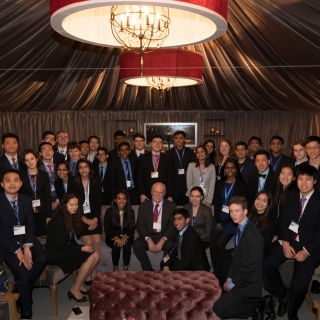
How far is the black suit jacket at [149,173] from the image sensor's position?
597 centimetres

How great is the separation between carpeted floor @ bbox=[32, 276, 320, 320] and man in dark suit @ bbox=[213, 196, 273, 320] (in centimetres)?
66

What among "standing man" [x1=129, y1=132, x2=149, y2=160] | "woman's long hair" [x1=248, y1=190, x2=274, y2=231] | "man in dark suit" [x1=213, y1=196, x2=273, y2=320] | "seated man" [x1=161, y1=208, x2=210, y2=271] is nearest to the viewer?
"man in dark suit" [x1=213, y1=196, x2=273, y2=320]

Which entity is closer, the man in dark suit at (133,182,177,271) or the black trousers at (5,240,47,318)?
the black trousers at (5,240,47,318)

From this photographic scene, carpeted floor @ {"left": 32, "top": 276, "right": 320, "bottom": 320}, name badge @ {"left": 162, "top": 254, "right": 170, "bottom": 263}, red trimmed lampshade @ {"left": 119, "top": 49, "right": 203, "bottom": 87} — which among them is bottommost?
carpeted floor @ {"left": 32, "top": 276, "right": 320, "bottom": 320}

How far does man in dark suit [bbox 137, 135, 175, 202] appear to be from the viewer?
5961 mm

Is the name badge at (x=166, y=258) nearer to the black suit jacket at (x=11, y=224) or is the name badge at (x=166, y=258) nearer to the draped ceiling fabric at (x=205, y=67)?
the black suit jacket at (x=11, y=224)

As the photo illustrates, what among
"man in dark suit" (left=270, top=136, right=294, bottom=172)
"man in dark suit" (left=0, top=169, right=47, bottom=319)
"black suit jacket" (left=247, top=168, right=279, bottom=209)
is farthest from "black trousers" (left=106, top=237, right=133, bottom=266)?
"man in dark suit" (left=270, top=136, right=294, bottom=172)

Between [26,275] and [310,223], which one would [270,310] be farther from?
[26,275]

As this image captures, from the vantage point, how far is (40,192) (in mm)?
5094

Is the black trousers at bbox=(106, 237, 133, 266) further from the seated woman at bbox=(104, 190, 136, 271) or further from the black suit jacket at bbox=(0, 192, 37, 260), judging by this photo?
the black suit jacket at bbox=(0, 192, 37, 260)

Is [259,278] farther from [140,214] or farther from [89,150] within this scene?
[89,150]

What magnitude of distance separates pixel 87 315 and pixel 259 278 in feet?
5.21

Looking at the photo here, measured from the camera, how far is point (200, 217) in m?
5.11

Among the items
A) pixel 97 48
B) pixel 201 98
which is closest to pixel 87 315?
pixel 97 48
